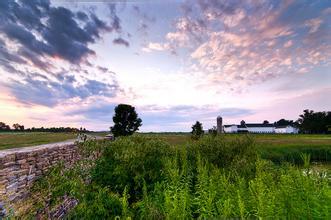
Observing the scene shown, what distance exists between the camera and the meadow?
188 inches

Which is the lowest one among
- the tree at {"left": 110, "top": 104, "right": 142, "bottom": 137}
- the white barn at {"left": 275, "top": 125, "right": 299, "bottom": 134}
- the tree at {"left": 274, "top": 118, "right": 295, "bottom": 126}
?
the tree at {"left": 110, "top": 104, "right": 142, "bottom": 137}

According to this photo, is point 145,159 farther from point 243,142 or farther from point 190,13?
point 190,13

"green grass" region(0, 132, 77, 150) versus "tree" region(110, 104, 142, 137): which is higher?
"tree" region(110, 104, 142, 137)

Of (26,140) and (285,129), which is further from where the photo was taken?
(285,129)

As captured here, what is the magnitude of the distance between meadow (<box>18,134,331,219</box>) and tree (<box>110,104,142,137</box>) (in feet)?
126

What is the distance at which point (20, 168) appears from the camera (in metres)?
8.30

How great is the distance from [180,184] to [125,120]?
47819 millimetres

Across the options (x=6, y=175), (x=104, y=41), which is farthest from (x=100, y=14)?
(x=6, y=175)

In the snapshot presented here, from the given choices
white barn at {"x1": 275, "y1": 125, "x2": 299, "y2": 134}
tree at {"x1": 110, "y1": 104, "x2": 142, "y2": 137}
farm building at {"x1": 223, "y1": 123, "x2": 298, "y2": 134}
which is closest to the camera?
tree at {"x1": 110, "y1": 104, "x2": 142, "y2": 137}

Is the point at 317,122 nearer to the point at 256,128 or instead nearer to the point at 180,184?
the point at 256,128

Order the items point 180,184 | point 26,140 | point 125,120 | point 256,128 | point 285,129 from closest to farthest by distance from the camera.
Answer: point 180,184
point 26,140
point 125,120
point 285,129
point 256,128

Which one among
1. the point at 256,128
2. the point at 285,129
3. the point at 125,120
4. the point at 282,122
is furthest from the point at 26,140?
the point at 282,122

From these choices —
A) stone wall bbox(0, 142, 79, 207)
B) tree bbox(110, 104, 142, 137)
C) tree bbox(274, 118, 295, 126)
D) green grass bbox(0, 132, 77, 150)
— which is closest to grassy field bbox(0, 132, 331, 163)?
green grass bbox(0, 132, 77, 150)

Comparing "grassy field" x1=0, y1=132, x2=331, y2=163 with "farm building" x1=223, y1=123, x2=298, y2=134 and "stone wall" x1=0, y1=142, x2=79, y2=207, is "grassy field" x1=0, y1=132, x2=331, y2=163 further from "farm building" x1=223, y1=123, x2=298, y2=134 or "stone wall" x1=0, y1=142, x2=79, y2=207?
"farm building" x1=223, y1=123, x2=298, y2=134
